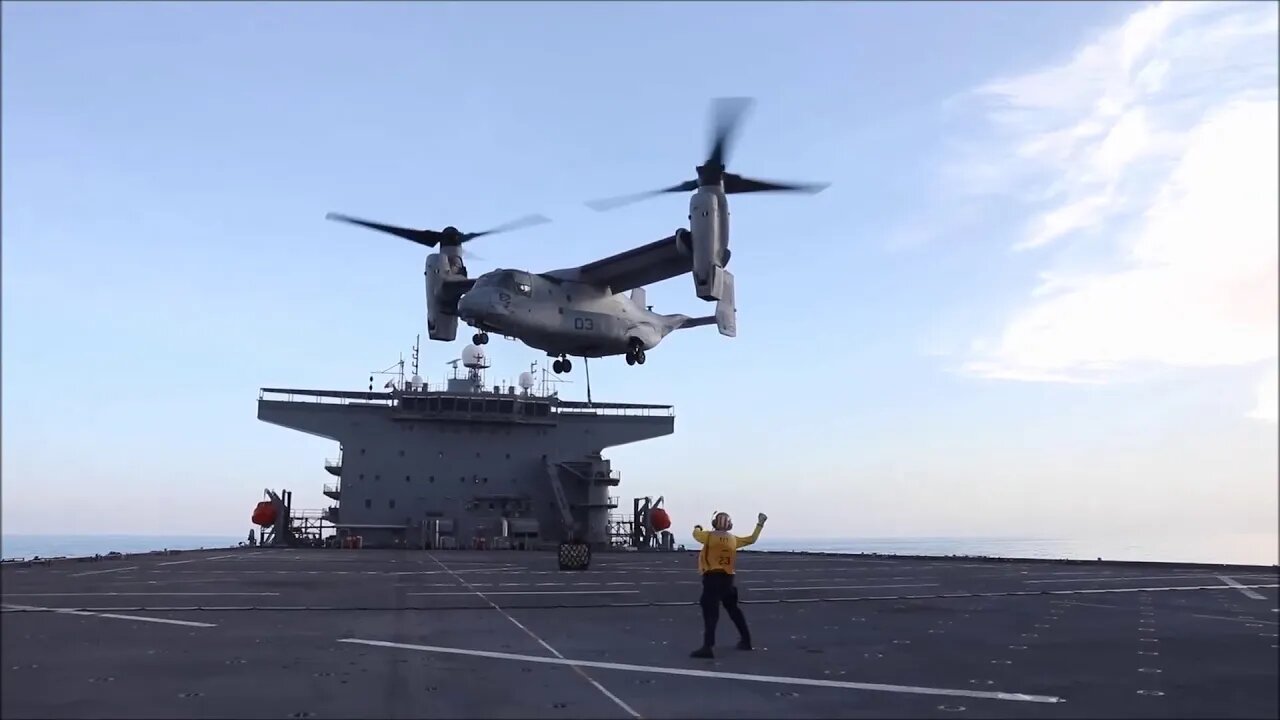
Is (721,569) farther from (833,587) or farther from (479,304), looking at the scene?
(479,304)

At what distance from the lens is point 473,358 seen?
47.4 meters

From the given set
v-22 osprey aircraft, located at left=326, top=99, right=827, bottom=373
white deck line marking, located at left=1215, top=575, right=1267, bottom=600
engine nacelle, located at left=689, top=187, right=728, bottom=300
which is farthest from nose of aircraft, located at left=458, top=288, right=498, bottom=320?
white deck line marking, located at left=1215, top=575, right=1267, bottom=600

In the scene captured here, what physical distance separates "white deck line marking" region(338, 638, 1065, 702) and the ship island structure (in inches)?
1198

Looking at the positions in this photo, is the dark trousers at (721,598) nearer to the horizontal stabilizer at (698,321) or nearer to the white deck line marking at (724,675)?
the white deck line marking at (724,675)

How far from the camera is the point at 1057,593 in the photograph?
1881 cm

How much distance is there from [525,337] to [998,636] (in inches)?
676

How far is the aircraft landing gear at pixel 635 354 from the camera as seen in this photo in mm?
29281

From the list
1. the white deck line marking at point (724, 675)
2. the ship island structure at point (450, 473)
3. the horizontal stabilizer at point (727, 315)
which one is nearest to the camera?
the white deck line marking at point (724, 675)

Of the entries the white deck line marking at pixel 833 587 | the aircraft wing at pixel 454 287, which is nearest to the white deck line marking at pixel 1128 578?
the white deck line marking at pixel 833 587

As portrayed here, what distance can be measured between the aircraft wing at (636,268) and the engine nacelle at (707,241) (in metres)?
1.86

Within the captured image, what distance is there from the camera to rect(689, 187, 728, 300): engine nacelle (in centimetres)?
2361

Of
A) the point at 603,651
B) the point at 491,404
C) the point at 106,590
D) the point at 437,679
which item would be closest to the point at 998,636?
the point at 603,651

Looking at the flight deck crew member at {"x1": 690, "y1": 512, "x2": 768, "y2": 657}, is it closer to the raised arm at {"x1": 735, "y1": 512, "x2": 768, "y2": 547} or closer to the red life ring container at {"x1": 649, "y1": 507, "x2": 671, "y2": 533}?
the raised arm at {"x1": 735, "y1": 512, "x2": 768, "y2": 547}

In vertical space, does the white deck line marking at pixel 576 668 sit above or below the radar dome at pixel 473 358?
below
